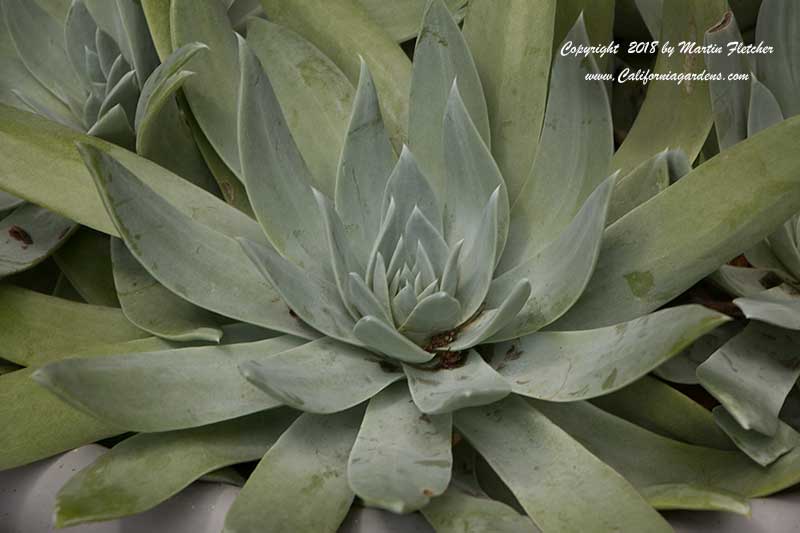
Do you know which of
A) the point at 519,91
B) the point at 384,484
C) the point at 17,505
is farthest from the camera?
the point at 519,91

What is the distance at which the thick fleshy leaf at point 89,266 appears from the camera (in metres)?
0.68

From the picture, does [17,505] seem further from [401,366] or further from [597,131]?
[597,131]

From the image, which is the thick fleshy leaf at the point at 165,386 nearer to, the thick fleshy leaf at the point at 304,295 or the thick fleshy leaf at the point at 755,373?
the thick fleshy leaf at the point at 304,295

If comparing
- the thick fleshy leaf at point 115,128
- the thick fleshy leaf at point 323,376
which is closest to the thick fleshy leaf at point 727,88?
the thick fleshy leaf at point 323,376

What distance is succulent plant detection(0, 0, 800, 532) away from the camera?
1.66 ft

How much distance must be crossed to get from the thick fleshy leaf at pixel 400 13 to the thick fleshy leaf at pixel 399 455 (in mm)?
336

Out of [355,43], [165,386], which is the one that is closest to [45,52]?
[355,43]

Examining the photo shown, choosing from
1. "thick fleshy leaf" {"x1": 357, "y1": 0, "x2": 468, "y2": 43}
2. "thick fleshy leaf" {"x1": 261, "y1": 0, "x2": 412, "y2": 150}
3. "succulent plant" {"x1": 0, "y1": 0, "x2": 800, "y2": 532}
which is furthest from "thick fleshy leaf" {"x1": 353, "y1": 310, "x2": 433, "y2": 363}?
"thick fleshy leaf" {"x1": 357, "y1": 0, "x2": 468, "y2": 43}

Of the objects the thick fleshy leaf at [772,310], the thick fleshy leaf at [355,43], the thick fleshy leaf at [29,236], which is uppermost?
the thick fleshy leaf at [355,43]

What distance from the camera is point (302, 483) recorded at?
52 cm

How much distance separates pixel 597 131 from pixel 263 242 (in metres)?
0.25

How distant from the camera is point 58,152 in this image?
0.64m

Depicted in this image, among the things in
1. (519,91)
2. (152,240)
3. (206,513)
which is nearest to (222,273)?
(152,240)

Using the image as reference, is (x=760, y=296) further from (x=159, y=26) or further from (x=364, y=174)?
(x=159, y=26)
